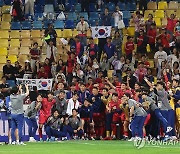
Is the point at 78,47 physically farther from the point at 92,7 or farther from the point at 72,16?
the point at 92,7

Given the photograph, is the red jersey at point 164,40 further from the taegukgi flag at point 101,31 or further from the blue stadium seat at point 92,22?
the blue stadium seat at point 92,22

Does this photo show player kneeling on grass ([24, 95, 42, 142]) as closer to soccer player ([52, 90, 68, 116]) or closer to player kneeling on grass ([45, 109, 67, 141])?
player kneeling on grass ([45, 109, 67, 141])

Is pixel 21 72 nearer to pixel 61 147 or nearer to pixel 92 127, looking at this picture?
pixel 92 127

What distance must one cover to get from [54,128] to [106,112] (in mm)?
Answer: 2111

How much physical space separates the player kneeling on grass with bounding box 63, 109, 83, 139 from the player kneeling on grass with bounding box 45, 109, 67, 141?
0.22 metres

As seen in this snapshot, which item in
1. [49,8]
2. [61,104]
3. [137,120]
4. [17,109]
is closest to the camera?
[17,109]

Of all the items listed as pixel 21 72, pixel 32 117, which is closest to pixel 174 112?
pixel 32 117

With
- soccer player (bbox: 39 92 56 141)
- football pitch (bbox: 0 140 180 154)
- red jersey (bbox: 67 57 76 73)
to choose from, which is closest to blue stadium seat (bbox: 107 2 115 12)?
red jersey (bbox: 67 57 76 73)

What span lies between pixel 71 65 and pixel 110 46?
1.98 m

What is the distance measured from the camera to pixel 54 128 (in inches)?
1006

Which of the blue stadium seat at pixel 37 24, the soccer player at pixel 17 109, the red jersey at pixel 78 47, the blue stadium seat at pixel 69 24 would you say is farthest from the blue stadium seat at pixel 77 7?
the soccer player at pixel 17 109

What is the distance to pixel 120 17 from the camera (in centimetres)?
3256

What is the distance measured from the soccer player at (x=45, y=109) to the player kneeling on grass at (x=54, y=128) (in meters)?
0.25

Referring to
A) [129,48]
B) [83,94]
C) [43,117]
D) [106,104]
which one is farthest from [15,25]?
[106,104]
